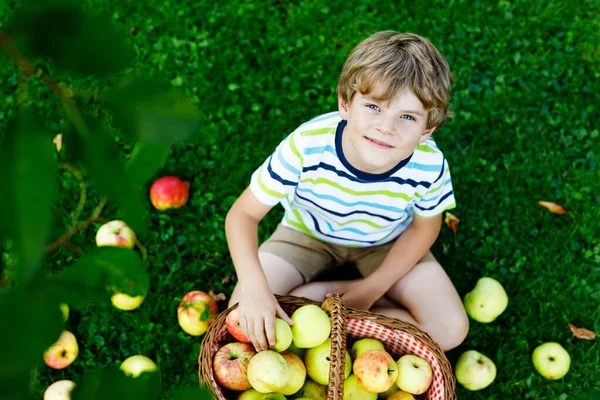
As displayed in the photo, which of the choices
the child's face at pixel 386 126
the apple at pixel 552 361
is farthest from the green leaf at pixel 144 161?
the apple at pixel 552 361

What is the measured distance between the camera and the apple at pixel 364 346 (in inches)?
70.1

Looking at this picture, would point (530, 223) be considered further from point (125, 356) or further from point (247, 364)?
point (125, 356)

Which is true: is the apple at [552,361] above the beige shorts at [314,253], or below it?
below

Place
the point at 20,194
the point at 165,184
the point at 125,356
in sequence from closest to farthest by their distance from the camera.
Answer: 1. the point at 20,194
2. the point at 125,356
3. the point at 165,184

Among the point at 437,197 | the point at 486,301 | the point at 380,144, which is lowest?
the point at 486,301

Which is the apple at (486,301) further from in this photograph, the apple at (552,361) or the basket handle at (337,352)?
the basket handle at (337,352)

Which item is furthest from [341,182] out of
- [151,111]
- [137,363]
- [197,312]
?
[151,111]

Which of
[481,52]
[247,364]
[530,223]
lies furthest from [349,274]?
[481,52]

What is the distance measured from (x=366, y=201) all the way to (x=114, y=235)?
101 centimetres

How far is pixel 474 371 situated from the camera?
2020mm

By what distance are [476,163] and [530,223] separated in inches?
13.7

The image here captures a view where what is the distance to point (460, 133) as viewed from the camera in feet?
8.32

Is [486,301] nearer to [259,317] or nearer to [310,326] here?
[310,326]

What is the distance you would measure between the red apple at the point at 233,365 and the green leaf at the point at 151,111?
1.39 meters
